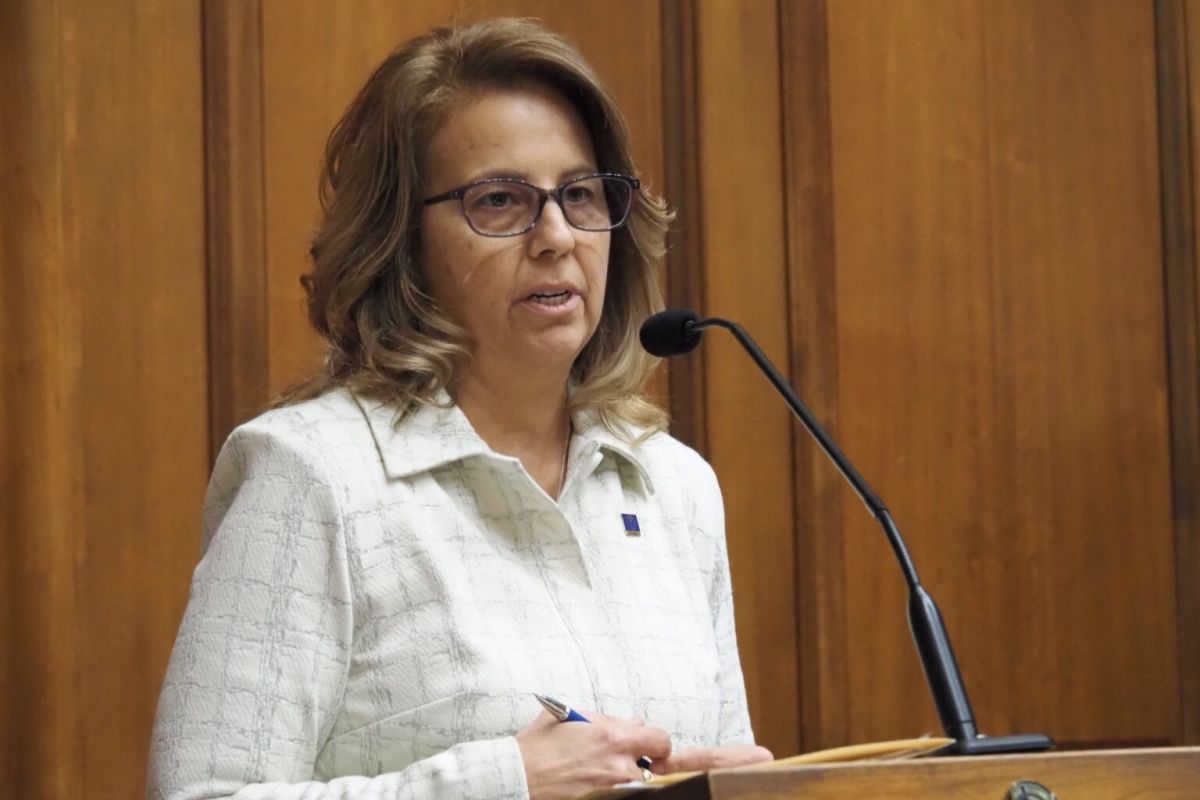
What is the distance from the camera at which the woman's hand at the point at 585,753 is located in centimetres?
172

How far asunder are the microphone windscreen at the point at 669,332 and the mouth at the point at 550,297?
0.17 meters

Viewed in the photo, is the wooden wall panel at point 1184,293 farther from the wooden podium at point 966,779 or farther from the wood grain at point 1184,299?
the wooden podium at point 966,779

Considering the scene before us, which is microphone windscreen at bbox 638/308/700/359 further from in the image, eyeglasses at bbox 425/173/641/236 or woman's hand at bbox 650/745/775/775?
woman's hand at bbox 650/745/775/775

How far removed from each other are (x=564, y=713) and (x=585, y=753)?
4 cm

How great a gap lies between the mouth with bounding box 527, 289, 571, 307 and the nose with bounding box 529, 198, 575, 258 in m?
0.04

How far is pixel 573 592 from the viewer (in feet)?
6.68

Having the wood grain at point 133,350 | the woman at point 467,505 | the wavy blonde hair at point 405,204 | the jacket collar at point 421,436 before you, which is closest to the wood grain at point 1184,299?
the woman at point 467,505

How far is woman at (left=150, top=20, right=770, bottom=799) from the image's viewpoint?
1819mm

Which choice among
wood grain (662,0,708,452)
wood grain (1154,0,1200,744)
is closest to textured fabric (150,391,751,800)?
wood grain (662,0,708,452)

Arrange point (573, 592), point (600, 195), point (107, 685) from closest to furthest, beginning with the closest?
point (573, 592)
point (600, 195)
point (107, 685)

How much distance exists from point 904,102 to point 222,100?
1094 mm

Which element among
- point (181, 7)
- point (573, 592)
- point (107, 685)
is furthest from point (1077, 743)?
point (181, 7)

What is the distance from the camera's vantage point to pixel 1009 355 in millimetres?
3035

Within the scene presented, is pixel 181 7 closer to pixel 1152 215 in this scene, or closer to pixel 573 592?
pixel 573 592
